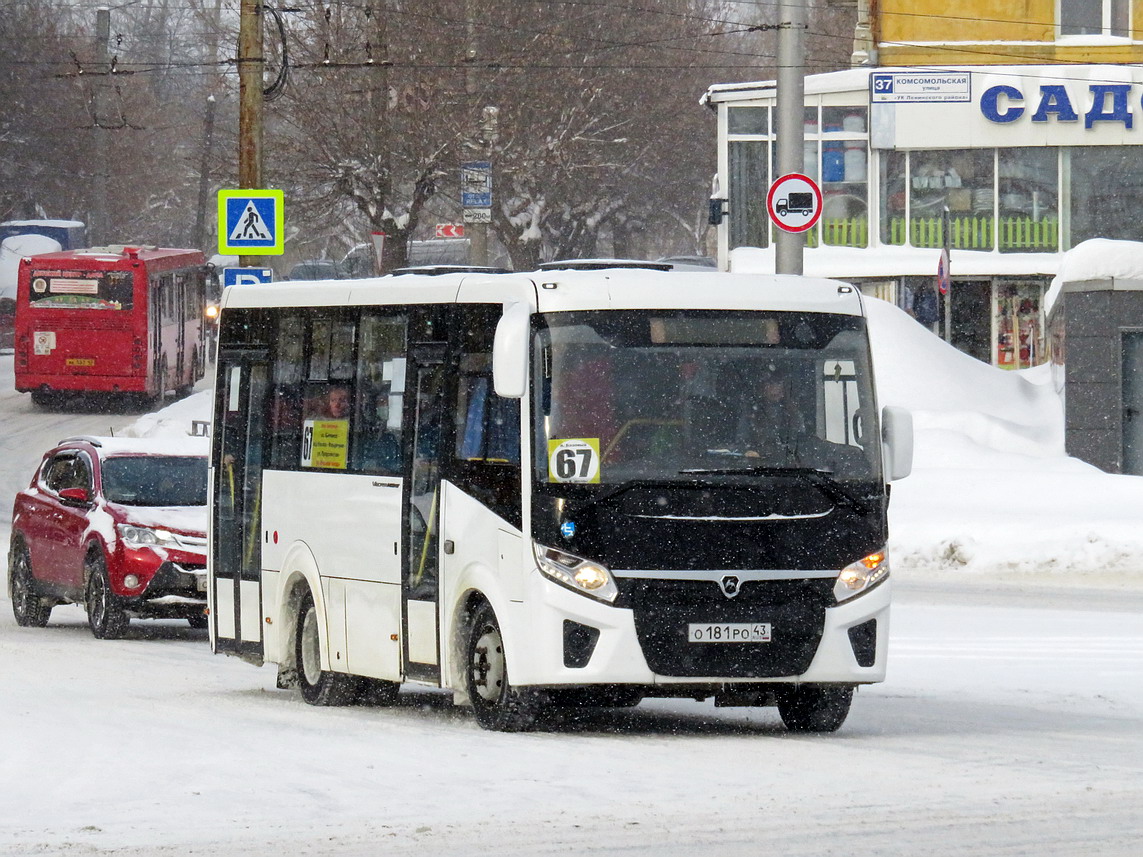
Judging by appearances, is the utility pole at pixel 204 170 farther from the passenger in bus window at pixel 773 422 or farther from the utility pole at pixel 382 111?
the passenger in bus window at pixel 773 422

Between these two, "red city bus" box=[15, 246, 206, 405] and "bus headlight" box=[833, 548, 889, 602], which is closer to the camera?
"bus headlight" box=[833, 548, 889, 602]

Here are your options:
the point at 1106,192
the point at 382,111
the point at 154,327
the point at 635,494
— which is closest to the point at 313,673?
the point at 635,494

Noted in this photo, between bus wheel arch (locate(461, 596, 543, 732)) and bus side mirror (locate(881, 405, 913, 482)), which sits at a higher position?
bus side mirror (locate(881, 405, 913, 482))

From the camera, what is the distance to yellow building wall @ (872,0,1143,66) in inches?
1768

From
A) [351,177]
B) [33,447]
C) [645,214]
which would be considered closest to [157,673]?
[33,447]

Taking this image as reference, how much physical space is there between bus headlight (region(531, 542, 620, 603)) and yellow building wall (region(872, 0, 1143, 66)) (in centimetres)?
3579

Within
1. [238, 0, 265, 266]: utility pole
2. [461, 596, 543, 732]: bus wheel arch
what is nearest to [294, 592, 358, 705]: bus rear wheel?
[461, 596, 543, 732]: bus wheel arch

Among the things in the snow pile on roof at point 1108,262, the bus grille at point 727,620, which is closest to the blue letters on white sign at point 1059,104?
the snow pile on roof at point 1108,262

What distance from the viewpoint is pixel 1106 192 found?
45281 millimetres

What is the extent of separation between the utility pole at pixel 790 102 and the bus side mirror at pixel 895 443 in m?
9.42

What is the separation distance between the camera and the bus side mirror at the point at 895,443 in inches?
457

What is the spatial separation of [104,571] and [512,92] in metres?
36.7

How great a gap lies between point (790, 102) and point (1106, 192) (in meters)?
25.7

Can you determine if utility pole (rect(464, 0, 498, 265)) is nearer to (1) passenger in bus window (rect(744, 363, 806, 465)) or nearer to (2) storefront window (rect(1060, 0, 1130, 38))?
(2) storefront window (rect(1060, 0, 1130, 38))
